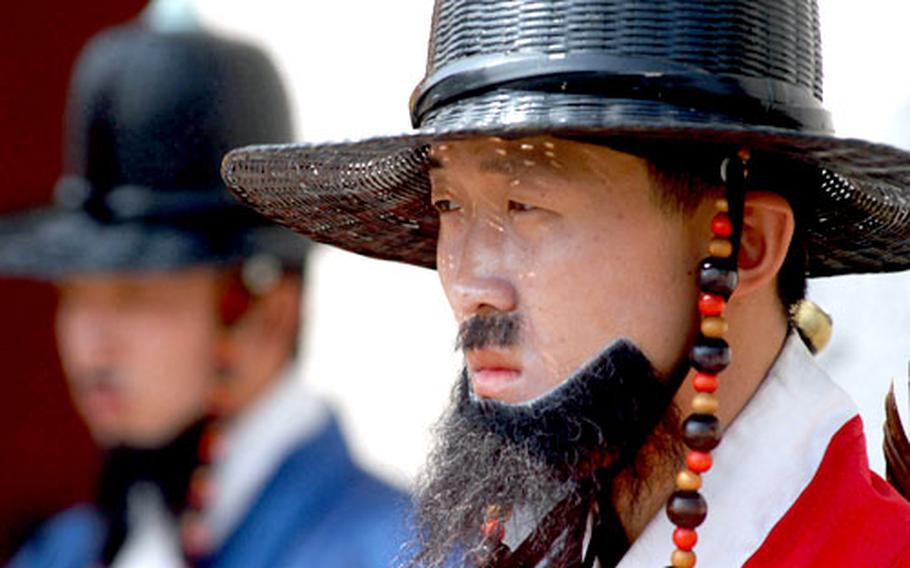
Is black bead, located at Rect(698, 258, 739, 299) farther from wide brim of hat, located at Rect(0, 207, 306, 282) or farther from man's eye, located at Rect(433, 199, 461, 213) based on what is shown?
wide brim of hat, located at Rect(0, 207, 306, 282)

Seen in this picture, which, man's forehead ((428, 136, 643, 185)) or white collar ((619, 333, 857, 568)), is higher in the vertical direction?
man's forehead ((428, 136, 643, 185))

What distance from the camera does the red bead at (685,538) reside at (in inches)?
101

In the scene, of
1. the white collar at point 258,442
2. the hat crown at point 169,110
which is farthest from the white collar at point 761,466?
the hat crown at point 169,110

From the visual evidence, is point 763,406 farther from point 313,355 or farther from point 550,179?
point 313,355

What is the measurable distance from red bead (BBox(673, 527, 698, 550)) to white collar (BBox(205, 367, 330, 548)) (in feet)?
8.69

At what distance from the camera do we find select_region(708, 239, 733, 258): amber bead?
2.62 meters

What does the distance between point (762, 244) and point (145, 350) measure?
2.66 meters

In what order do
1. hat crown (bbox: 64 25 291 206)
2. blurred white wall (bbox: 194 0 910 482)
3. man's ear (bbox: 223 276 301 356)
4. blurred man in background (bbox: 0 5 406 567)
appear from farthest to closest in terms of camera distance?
blurred white wall (bbox: 194 0 910 482)
hat crown (bbox: 64 25 291 206)
man's ear (bbox: 223 276 301 356)
blurred man in background (bbox: 0 5 406 567)

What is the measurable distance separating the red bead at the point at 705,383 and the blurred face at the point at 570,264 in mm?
83

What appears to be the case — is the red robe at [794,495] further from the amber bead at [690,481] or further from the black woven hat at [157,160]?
the black woven hat at [157,160]

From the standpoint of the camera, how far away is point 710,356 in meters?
2.57

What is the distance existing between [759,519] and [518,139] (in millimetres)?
598

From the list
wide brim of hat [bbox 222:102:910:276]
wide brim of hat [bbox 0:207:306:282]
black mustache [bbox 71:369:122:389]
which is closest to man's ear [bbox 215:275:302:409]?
wide brim of hat [bbox 0:207:306:282]

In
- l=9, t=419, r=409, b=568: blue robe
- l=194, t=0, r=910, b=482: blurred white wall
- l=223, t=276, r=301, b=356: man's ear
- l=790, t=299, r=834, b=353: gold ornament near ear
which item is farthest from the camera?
l=194, t=0, r=910, b=482: blurred white wall
